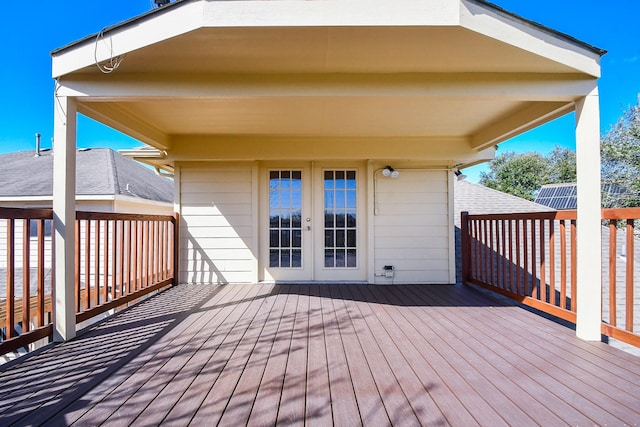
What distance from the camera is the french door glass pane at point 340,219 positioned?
5.02 meters

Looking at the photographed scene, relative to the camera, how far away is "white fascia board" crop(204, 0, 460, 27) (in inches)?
85.0

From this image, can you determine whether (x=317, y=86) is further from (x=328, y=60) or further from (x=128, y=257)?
(x=128, y=257)

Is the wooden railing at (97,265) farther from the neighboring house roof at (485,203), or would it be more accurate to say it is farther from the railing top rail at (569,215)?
the neighboring house roof at (485,203)

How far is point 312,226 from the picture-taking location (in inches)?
197

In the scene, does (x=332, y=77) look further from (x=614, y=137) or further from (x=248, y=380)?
(x=614, y=137)

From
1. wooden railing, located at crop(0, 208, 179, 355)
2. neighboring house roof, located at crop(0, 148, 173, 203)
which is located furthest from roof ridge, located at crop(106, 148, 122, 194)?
wooden railing, located at crop(0, 208, 179, 355)

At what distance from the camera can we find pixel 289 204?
16.5ft

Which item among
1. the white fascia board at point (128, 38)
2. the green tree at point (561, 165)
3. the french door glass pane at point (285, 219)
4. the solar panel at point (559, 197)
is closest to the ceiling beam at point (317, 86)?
the white fascia board at point (128, 38)

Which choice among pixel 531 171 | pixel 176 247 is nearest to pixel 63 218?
pixel 176 247

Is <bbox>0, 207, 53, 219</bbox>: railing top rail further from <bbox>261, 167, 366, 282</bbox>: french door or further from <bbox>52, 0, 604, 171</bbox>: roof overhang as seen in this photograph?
<bbox>261, 167, 366, 282</bbox>: french door

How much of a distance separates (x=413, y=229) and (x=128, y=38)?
4.10 m

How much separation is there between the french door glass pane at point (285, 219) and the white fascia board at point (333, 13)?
2955mm

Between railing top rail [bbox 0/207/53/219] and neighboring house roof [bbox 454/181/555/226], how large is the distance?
731 cm

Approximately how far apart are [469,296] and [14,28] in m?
17.7
